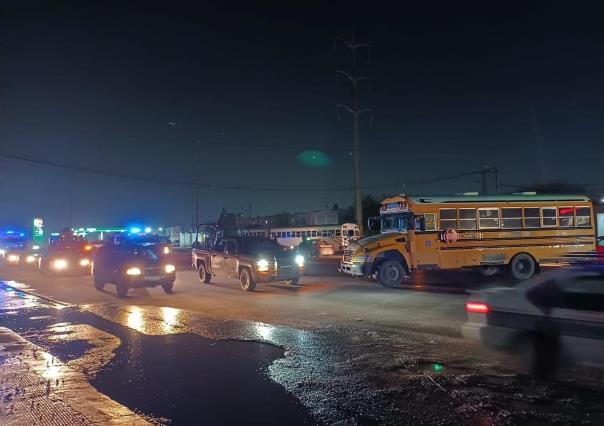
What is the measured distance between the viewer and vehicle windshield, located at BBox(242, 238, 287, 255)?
1847cm

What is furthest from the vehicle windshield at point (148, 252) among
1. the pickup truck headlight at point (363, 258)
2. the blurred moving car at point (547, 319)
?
the blurred moving car at point (547, 319)

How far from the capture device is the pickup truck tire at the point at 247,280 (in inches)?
704

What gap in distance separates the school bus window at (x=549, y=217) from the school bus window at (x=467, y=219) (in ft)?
9.14

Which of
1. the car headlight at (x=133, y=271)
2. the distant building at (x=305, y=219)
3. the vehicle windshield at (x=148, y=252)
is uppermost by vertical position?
the distant building at (x=305, y=219)

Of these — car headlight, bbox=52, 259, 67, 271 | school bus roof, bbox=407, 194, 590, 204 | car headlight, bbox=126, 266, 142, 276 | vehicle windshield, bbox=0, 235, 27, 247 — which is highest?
school bus roof, bbox=407, 194, 590, 204

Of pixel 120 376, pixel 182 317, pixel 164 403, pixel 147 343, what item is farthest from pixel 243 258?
pixel 164 403

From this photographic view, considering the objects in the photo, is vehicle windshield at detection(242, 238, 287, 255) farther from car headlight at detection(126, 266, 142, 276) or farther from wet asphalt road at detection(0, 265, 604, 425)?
Result: car headlight at detection(126, 266, 142, 276)

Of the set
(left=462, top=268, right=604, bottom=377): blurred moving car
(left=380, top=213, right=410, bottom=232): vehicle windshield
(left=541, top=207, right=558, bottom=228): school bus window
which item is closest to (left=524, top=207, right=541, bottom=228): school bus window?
(left=541, top=207, right=558, bottom=228): school bus window

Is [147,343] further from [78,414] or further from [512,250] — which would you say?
[512,250]

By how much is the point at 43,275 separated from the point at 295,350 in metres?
22.5

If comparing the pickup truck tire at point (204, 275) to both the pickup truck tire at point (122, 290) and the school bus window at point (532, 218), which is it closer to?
the pickup truck tire at point (122, 290)

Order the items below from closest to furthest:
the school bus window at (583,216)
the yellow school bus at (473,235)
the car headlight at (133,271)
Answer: the car headlight at (133,271), the yellow school bus at (473,235), the school bus window at (583,216)

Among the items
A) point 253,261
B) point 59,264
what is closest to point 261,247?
point 253,261

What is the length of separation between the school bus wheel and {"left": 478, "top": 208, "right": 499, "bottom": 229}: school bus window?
1.41 metres
